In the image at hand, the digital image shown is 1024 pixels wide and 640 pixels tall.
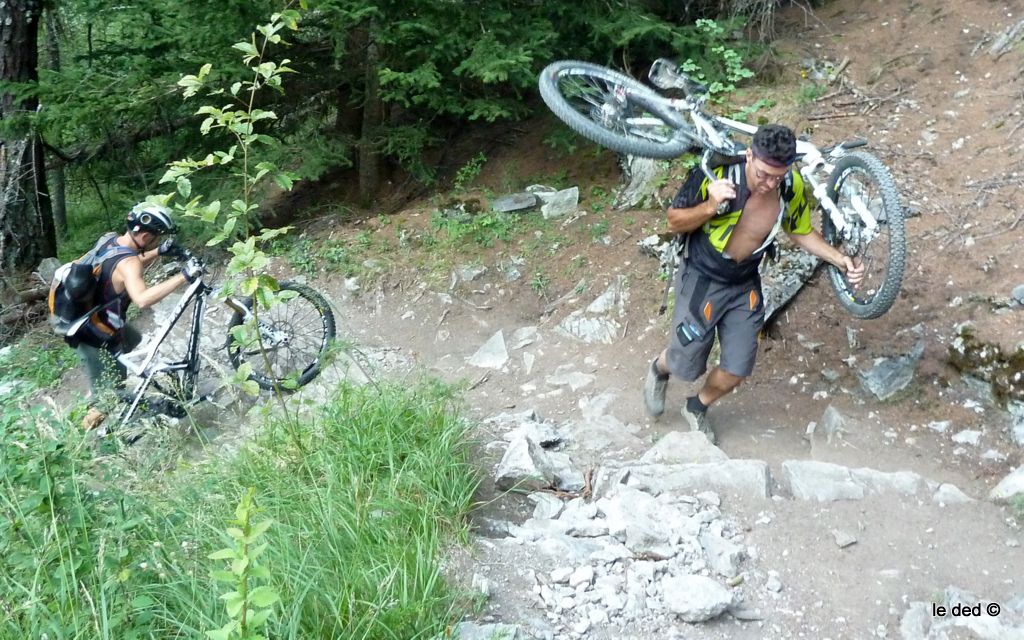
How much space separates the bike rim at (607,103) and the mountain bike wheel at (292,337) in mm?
2656

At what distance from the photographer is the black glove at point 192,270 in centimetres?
589

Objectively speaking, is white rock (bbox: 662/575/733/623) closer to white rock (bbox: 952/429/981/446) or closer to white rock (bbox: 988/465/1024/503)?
white rock (bbox: 988/465/1024/503)

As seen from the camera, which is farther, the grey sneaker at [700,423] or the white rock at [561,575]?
the grey sneaker at [700,423]

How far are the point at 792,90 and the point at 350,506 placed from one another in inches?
245

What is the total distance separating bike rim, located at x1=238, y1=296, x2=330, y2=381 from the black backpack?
1.20 metres

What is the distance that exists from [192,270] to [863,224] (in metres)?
4.67

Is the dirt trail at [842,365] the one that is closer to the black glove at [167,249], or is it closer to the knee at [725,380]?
the knee at [725,380]

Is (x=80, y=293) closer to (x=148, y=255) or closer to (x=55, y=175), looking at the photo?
(x=148, y=255)

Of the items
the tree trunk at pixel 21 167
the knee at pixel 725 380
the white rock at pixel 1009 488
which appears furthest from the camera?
the tree trunk at pixel 21 167

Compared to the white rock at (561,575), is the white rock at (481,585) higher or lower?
higher

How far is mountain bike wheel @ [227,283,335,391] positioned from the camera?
6.46 m

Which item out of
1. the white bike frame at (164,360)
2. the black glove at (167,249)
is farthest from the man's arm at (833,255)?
the black glove at (167,249)

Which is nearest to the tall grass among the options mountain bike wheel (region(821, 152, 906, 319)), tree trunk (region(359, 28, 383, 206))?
mountain bike wheel (region(821, 152, 906, 319))

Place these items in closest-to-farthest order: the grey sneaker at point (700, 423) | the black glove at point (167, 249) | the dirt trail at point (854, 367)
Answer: the dirt trail at point (854, 367)
the grey sneaker at point (700, 423)
the black glove at point (167, 249)
